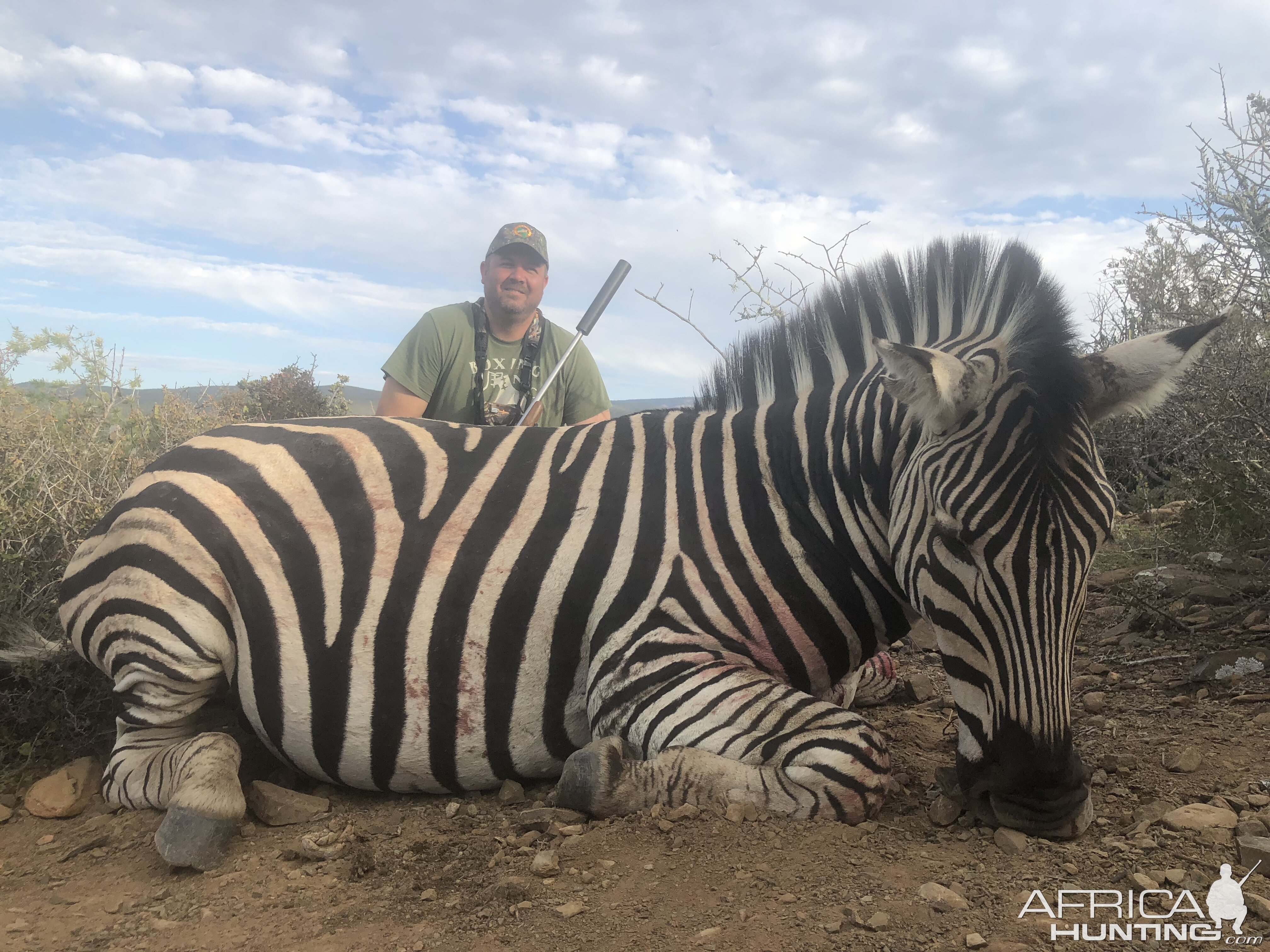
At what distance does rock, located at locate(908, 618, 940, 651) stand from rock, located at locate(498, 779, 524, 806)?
8.49ft

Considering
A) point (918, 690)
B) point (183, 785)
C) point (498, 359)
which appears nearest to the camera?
point (183, 785)

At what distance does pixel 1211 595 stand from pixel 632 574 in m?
3.41

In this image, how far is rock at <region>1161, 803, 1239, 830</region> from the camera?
224cm

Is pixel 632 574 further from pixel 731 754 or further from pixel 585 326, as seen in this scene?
pixel 585 326

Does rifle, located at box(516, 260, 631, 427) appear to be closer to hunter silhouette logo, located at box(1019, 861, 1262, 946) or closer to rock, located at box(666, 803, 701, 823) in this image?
rock, located at box(666, 803, 701, 823)

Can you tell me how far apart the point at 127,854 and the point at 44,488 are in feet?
8.60

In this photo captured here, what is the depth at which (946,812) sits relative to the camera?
2531 millimetres

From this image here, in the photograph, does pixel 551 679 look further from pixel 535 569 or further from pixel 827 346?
pixel 827 346

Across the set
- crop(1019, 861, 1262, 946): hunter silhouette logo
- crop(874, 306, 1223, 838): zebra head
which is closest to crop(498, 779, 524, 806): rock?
crop(874, 306, 1223, 838): zebra head

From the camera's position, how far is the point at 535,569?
122 inches

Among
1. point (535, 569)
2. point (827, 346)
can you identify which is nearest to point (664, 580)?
point (535, 569)

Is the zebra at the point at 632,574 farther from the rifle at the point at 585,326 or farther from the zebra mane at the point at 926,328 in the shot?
the rifle at the point at 585,326

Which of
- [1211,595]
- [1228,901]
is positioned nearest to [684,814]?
[1228,901]

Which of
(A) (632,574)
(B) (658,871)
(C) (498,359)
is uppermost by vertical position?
(C) (498,359)
